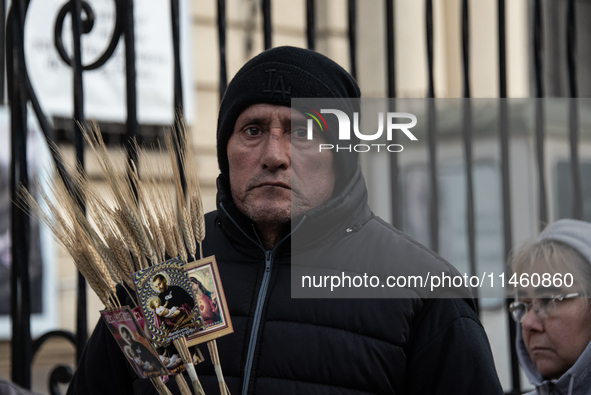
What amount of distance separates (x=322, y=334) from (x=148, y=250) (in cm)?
47

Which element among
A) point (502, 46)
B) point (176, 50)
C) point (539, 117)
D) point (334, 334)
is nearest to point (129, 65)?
point (176, 50)

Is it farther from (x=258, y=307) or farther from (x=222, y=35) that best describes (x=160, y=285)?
(x=222, y=35)

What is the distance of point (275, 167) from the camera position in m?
1.58

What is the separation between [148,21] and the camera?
4695mm

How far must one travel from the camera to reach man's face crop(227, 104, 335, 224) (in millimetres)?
1578

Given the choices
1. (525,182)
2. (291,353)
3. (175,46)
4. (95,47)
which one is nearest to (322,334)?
(291,353)

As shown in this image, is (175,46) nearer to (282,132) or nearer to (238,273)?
(282,132)

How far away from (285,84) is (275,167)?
0.69 ft

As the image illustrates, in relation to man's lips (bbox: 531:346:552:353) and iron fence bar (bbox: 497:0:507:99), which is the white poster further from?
man's lips (bbox: 531:346:552:353)

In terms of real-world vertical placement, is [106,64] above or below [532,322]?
above

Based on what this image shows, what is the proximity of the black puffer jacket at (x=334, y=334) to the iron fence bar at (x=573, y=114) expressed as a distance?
106 centimetres

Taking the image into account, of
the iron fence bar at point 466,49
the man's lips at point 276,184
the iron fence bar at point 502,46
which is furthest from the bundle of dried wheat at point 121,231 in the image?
the iron fence bar at point 502,46

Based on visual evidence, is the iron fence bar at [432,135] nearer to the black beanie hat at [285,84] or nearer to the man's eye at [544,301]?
the man's eye at [544,301]

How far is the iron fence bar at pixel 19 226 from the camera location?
6.64 ft
